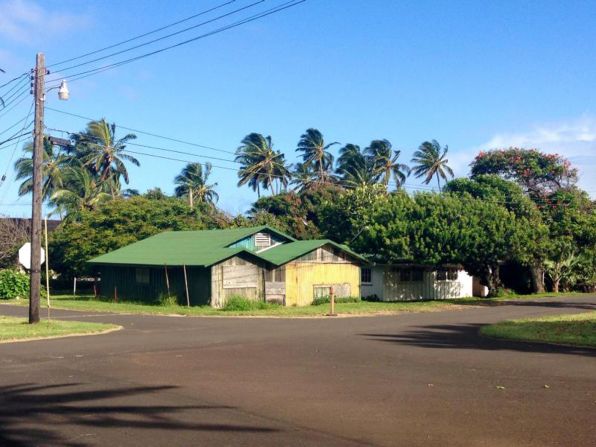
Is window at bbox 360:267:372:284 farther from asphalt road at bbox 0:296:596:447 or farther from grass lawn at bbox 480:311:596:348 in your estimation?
asphalt road at bbox 0:296:596:447

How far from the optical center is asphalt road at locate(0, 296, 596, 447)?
857cm

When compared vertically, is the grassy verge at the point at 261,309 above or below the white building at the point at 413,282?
below

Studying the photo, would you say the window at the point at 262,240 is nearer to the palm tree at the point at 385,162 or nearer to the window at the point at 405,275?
the window at the point at 405,275

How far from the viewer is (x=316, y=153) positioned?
267 ft

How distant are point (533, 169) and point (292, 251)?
33275mm

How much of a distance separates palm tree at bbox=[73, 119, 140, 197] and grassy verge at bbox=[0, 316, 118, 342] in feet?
145

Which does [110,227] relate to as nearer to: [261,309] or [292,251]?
[292,251]

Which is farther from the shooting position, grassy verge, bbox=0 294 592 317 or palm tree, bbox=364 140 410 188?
palm tree, bbox=364 140 410 188

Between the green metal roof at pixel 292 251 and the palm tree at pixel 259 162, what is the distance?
3424cm

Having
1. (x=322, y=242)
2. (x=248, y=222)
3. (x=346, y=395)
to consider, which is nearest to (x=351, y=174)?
(x=248, y=222)

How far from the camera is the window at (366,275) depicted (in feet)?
154

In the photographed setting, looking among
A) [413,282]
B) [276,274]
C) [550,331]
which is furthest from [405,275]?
[550,331]

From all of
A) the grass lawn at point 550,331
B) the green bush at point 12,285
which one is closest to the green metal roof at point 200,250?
the green bush at point 12,285

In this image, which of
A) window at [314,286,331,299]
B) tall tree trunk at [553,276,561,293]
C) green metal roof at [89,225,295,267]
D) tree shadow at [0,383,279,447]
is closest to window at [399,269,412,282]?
window at [314,286,331,299]
